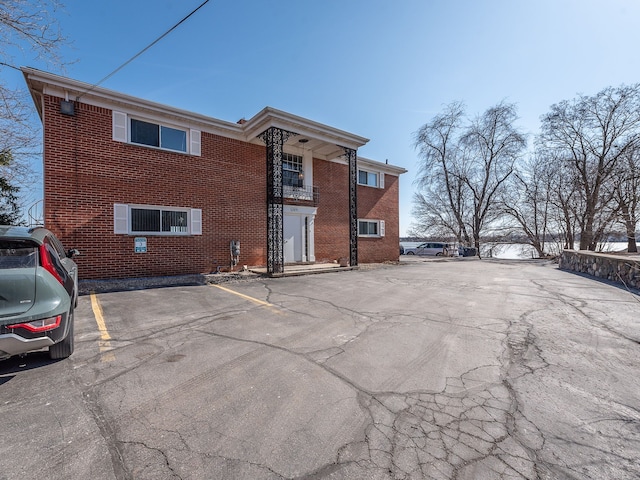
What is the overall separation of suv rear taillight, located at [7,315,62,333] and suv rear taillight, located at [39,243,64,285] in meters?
0.53

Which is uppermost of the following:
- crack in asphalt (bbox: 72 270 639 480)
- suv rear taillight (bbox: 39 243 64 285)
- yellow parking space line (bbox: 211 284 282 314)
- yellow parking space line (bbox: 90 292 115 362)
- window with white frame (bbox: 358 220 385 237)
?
window with white frame (bbox: 358 220 385 237)

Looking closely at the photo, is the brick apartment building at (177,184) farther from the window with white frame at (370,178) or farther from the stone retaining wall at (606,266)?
the stone retaining wall at (606,266)

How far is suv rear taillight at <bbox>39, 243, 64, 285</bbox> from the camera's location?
326cm

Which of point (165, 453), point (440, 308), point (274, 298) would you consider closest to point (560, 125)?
point (440, 308)

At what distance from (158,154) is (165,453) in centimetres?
1001

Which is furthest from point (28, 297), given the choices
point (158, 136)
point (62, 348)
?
point (158, 136)

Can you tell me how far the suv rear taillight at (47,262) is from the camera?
3260mm

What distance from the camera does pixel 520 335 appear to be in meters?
4.66

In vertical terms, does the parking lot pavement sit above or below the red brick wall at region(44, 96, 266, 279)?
below

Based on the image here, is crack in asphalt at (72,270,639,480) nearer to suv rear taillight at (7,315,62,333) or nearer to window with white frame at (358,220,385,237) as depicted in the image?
suv rear taillight at (7,315,62,333)

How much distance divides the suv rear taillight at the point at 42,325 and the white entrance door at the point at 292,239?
1030cm

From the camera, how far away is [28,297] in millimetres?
3002

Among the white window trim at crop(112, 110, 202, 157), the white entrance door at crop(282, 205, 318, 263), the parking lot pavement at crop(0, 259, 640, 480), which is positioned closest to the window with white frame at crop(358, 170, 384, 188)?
the white entrance door at crop(282, 205, 318, 263)

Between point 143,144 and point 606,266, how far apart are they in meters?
17.5
